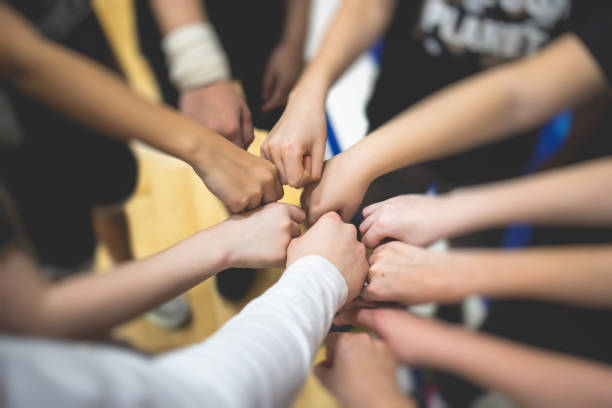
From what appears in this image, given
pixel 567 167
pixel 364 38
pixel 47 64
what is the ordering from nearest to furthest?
pixel 47 64, pixel 567 167, pixel 364 38

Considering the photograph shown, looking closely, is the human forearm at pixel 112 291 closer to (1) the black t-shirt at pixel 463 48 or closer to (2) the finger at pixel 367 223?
(2) the finger at pixel 367 223

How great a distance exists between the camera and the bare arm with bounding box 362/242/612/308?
0.91 ft

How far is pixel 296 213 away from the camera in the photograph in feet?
1.29

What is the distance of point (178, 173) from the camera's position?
1.18 feet

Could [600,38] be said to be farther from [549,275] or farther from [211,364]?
[211,364]

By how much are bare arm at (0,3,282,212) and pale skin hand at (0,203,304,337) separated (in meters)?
0.03

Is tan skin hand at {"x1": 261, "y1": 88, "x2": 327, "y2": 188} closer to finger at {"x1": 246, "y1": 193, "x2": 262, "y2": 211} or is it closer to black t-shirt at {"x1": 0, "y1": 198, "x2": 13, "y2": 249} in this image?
finger at {"x1": 246, "y1": 193, "x2": 262, "y2": 211}

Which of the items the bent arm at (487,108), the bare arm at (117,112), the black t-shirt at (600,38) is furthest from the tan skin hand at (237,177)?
the black t-shirt at (600,38)

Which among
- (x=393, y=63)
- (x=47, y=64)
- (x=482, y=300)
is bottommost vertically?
(x=482, y=300)

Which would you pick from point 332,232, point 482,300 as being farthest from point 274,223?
point 482,300

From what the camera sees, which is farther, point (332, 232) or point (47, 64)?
point (332, 232)

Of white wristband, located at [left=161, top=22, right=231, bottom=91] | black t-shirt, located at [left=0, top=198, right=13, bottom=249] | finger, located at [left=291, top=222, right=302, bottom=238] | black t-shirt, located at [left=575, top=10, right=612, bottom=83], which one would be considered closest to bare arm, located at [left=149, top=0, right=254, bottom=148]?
white wristband, located at [left=161, top=22, right=231, bottom=91]

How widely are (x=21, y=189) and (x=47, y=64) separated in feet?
0.27

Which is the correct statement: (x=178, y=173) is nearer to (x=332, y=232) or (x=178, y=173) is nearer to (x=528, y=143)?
(x=332, y=232)
